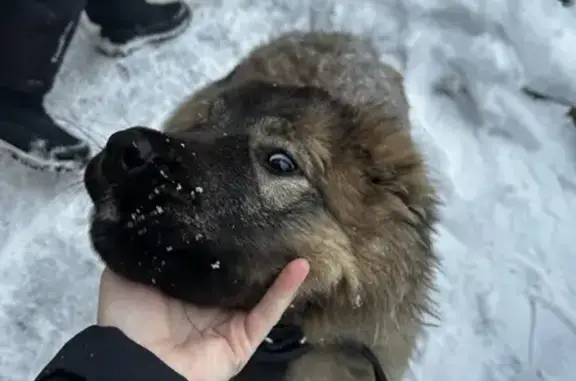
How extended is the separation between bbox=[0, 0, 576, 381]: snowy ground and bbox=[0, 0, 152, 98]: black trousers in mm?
378

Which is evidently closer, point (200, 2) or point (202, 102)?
point (202, 102)

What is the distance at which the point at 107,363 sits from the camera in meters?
2.20

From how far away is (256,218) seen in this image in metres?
2.54

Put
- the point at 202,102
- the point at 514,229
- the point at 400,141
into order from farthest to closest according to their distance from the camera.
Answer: the point at 514,229
the point at 202,102
the point at 400,141

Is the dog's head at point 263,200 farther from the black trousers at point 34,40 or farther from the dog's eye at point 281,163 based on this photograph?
the black trousers at point 34,40

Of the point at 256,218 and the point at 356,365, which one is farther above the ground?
the point at 256,218

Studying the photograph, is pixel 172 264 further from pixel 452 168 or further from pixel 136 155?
pixel 452 168

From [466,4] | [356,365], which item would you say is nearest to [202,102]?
[356,365]

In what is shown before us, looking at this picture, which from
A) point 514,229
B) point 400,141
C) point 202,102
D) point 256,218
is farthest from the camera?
point 514,229

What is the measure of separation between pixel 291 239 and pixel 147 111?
2034 mm

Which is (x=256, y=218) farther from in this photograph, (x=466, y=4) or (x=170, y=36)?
(x=466, y=4)

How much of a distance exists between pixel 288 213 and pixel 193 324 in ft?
1.38

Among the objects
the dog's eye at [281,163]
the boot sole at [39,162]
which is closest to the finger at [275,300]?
the dog's eye at [281,163]

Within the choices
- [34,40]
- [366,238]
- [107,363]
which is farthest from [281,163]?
[34,40]
